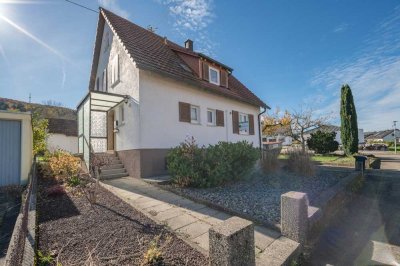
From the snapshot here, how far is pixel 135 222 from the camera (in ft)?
13.5

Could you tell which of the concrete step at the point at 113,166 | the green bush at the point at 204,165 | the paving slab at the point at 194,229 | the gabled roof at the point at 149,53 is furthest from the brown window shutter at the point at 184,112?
the paving slab at the point at 194,229

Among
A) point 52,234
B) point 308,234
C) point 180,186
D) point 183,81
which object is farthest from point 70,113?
point 308,234

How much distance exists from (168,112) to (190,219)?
623 cm

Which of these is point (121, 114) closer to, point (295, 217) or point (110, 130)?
point (110, 130)

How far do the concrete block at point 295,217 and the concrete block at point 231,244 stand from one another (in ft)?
5.18

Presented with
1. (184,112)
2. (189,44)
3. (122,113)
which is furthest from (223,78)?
(122,113)

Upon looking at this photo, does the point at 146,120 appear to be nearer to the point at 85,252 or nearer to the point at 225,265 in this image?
the point at 85,252

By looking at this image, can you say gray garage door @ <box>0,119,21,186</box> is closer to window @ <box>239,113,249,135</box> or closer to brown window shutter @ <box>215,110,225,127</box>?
brown window shutter @ <box>215,110,225,127</box>

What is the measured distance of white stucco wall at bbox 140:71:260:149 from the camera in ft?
29.8

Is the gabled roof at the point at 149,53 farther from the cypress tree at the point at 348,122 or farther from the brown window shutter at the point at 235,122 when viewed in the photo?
the cypress tree at the point at 348,122

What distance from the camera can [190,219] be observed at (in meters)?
4.46

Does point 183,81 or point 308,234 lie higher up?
point 183,81

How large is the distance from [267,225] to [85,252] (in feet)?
10.8

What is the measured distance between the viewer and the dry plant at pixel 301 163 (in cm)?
1020
